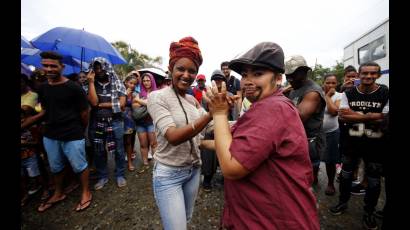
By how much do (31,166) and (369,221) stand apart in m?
5.42

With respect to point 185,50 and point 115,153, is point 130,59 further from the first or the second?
point 185,50

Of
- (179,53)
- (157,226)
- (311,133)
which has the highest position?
(179,53)

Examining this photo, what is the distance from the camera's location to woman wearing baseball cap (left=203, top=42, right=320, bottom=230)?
1.03 metres

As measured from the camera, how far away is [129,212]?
337 centimetres

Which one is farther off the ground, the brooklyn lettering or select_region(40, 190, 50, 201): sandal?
the brooklyn lettering

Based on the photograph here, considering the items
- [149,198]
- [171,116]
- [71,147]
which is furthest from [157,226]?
[171,116]

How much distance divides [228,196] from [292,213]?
39 cm

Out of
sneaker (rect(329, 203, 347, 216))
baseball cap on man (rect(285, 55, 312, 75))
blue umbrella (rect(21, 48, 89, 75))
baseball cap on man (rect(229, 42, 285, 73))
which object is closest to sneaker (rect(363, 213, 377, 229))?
sneaker (rect(329, 203, 347, 216))

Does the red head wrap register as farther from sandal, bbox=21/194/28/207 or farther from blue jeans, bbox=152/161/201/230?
sandal, bbox=21/194/28/207

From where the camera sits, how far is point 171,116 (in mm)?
1722

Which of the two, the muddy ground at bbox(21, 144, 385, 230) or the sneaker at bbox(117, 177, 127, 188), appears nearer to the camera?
the muddy ground at bbox(21, 144, 385, 230)

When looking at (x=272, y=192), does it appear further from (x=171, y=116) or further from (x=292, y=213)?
(x=171, y=116)

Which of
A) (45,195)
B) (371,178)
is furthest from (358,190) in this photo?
(45,195)

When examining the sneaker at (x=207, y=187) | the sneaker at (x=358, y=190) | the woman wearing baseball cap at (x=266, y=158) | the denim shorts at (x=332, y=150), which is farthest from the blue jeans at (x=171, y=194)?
the sneaker at (x=358, y=190)
